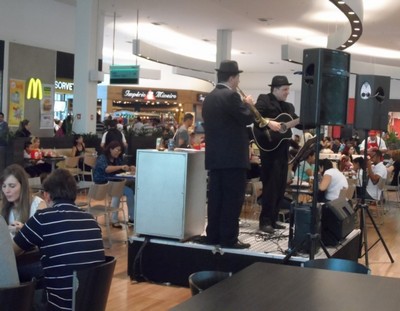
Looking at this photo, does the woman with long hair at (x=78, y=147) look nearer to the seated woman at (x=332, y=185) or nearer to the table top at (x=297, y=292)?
the seated woman at (x=332, y=185)

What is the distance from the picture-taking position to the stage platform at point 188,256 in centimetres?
549

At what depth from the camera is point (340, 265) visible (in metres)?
3.40

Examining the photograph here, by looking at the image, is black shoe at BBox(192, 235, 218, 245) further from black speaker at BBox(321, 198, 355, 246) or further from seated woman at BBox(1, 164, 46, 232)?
seated woman at BBox(1, 164, 46, 232)

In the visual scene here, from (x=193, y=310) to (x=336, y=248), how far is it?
3735mm

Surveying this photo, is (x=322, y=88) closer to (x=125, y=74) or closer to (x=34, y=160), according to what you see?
(x=34, y=160)

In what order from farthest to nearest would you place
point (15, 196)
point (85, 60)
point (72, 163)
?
point (85, 60) < point (72, 163) < point (15, 196)

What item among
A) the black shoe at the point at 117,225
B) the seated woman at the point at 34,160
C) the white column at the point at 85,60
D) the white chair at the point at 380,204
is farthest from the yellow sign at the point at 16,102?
the white chair at the point at 380,204

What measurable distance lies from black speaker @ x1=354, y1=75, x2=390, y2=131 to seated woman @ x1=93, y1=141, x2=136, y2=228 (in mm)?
3069

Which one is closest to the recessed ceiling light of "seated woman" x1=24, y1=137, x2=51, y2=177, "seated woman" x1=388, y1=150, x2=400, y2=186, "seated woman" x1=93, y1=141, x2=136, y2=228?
"seated woman" x1=388, y1=150, x2=400, y2=186

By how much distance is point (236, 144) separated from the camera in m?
5.35

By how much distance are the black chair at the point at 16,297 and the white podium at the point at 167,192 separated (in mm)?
2968

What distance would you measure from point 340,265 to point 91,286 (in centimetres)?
131

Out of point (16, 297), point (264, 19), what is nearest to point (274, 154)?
point (16, 297)

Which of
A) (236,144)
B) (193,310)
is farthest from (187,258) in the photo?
(193,310)
